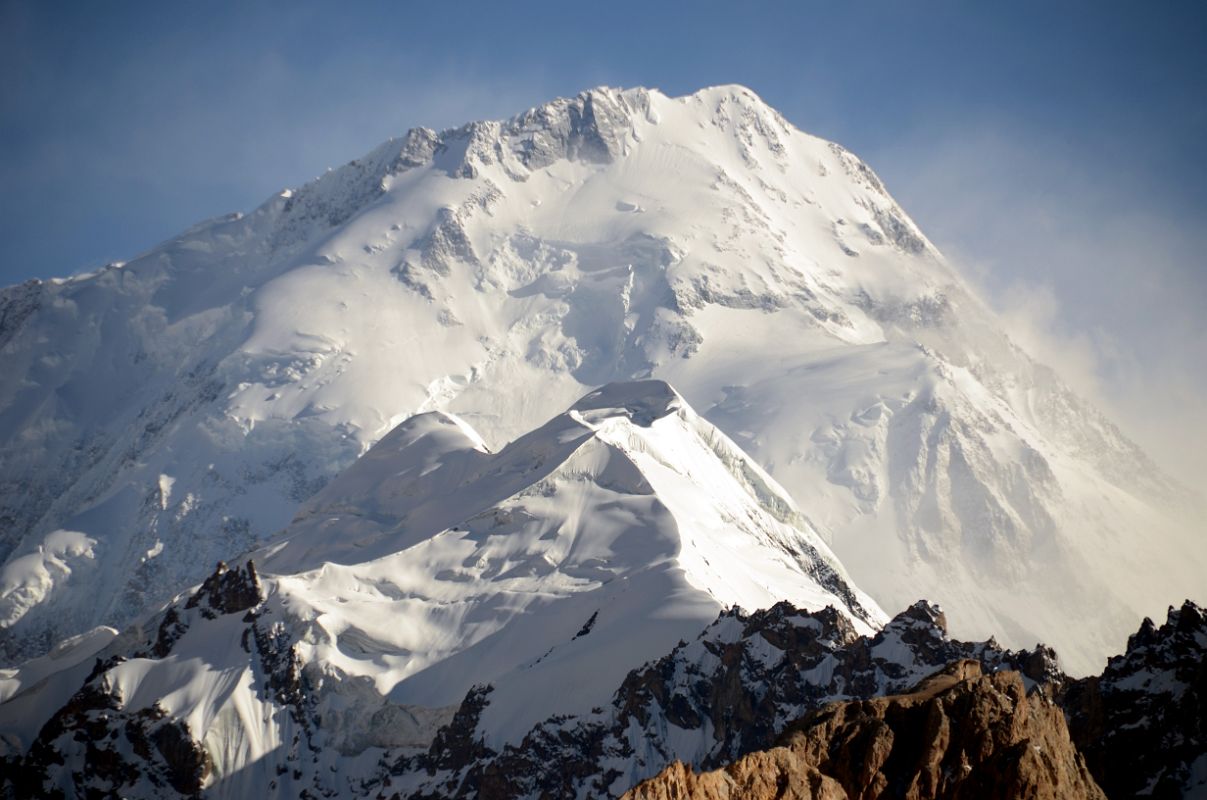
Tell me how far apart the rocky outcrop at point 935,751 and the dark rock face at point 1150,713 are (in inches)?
675

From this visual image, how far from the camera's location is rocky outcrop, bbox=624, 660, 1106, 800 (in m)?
70.9

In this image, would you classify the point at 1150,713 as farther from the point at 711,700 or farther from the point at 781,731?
the point at 711,700

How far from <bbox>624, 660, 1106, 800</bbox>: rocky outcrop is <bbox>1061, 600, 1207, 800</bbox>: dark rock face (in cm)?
1714

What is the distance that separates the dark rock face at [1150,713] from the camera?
9050 centimetres

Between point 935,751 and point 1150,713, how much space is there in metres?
33.0

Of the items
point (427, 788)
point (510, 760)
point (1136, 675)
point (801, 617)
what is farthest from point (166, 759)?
point (1136, 675)

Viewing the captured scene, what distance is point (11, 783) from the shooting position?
17300cm

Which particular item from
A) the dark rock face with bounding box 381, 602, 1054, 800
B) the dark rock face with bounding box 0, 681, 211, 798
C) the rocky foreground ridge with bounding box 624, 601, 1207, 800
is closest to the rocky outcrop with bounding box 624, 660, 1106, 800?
the rocky foreground ridge with bounding box 624, 601, 1207, 800

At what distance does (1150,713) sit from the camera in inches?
3841

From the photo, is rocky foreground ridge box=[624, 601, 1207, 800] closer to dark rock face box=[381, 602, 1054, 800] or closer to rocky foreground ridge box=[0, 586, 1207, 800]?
rocky foreground ridge box=[0, 586, 1207, 800]

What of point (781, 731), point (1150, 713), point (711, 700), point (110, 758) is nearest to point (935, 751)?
point (1150, 713)

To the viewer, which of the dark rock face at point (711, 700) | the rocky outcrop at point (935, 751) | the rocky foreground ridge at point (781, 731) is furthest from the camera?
the dark rock face at point (711, 700)

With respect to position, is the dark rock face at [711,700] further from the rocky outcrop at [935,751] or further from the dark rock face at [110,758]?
the rocky outcrop at [935,751]

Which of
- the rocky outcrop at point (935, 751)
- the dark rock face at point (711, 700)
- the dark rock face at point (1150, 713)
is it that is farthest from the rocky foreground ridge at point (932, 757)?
the dark rock face at point (711, 700)
